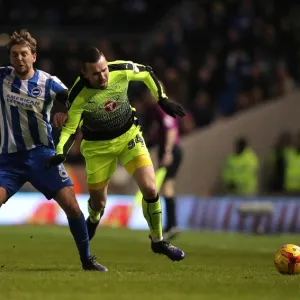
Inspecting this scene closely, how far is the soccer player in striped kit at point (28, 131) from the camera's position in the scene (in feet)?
31.8

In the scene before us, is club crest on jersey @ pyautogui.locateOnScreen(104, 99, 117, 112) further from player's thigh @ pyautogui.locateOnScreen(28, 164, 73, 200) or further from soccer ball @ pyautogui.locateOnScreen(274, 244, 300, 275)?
soccer ball @ pyautogui.locateOnScreen(274, 244, 300, 275)

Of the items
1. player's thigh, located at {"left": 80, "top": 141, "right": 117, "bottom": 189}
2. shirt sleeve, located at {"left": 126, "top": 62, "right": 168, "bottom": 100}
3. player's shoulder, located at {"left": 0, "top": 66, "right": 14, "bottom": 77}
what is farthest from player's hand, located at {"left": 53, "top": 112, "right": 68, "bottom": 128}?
player's thigh, located at {"left": 80, "top": 141, "right": 117, "bottom": 189}

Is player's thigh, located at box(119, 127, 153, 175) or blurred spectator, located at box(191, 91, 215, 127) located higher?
player's thigh, located at box(119, 127, 153, 175)

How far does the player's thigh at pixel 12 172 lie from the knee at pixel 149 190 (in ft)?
4.70

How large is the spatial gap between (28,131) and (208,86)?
528 inches

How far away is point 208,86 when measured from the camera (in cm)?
2289

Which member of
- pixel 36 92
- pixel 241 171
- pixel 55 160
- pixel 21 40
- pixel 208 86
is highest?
pixel 21 40

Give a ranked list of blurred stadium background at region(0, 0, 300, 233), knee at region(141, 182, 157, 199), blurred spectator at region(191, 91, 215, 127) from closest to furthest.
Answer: knee at region(141, 182, 157, 199)
blurred stadium background at region(0, 0, 300, 233)
blurred spectator at region(191, 91, 215, 127)

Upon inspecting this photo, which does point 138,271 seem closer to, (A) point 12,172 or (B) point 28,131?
(A) point 12,172

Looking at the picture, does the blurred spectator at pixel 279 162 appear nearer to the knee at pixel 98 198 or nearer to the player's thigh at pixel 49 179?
the knee at pixel 98 198

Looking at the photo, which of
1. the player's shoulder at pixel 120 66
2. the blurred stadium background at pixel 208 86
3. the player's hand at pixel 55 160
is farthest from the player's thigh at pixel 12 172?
the blurred stadium background at pixel 208 86

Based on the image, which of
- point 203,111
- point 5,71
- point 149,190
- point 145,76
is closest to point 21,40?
point 5,71

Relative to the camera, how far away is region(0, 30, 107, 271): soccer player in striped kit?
31.8 feet

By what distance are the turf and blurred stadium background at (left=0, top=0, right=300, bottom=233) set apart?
2.80 metres
